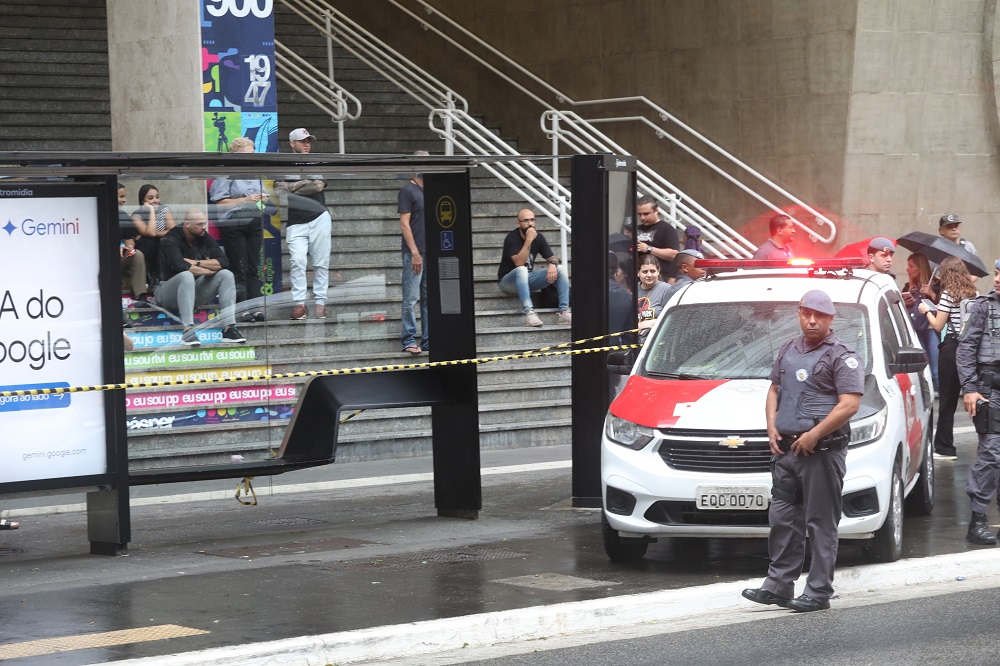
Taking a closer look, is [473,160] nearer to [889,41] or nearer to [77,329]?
[77,329]

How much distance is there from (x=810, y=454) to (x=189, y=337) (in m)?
4.86


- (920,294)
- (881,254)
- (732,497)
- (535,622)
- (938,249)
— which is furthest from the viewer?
(938,249)

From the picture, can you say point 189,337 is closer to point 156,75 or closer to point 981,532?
point 156,75

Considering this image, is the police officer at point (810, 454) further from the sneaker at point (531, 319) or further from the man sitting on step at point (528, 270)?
the sneaker at point (531, 319)

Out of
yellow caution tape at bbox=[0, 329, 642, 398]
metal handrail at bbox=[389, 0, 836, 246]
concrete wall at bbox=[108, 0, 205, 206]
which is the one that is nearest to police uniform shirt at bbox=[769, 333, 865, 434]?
yellow caution tape at bbox=[0, 329, 642, 398]

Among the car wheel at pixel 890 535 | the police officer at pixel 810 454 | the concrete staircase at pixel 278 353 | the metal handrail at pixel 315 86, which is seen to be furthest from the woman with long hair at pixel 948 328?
the metal handrail at pixel 315 86

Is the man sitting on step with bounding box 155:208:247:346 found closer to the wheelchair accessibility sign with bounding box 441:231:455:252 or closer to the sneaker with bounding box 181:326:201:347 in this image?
the sneaker with bounding box 181:326:201:347

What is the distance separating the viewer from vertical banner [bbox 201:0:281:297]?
15453mm

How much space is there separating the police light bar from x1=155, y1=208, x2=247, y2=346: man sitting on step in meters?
3.43

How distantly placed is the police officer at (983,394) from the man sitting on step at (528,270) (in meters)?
6.91

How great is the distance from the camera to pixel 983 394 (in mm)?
10289

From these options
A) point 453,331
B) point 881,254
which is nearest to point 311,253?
point 453,331

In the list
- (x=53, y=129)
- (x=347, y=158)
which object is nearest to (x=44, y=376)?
(x=347, y=158)

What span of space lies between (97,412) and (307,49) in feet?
40.6
